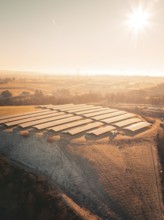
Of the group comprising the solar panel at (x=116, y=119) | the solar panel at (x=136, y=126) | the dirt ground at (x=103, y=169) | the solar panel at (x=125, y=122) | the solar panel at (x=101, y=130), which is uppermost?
the solar panel at (x=116, y=119)

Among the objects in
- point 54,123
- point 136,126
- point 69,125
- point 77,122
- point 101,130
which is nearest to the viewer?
point 101,130

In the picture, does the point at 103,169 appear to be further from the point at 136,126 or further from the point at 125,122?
the point at 125,122

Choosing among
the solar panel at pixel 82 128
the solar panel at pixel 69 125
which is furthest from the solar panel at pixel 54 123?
the solar panel at pixel 82 128

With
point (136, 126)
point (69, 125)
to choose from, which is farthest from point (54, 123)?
point (136, 126)

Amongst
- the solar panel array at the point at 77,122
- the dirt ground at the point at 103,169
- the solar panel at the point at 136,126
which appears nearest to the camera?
the dirt ground at the point at 103,169

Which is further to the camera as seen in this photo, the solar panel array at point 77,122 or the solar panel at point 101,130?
the solar panel array at point 77,122

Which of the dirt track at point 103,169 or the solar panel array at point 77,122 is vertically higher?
the solar panel array at point 77,122

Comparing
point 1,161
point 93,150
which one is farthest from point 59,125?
point 1,161

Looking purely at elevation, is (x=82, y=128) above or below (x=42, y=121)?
below

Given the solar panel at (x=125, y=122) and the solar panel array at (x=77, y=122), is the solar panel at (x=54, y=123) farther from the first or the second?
the solar panel at (x=125, y=122)
